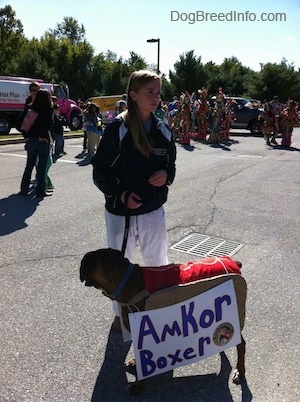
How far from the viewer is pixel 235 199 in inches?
280

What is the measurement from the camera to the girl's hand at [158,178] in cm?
261

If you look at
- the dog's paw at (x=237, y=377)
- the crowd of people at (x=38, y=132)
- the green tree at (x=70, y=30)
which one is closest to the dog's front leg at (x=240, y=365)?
the dog's paw at (x=237, y=377)

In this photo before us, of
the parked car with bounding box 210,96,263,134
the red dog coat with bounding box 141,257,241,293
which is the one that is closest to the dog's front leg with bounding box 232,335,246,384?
the red dog coat with bounding box 141,257,241,293

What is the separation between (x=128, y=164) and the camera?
264 centimetres

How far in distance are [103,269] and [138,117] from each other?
0.95m

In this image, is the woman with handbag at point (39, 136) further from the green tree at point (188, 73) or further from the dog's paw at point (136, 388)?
the green tree at point (188, 73)

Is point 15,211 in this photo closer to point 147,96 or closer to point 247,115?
point 147,96

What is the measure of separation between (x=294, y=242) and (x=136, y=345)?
331cm

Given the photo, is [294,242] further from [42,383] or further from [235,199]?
[42,383]

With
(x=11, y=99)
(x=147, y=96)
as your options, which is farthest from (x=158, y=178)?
(x=11, y=99)

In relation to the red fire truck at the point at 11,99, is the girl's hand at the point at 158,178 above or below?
below

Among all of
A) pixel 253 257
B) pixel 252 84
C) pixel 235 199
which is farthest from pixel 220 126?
pixel 252 84

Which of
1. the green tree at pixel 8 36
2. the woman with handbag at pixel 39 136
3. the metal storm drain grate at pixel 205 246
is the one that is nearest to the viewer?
the metal storm drain grate at pixel 205 246

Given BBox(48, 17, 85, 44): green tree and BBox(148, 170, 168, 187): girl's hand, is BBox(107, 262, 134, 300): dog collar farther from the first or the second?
BBox(48, 17, 85, 44): green tree
